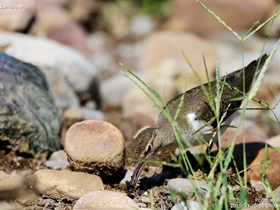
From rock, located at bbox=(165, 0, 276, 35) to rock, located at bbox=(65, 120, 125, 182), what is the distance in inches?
526

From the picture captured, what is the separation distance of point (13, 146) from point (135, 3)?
13922mm

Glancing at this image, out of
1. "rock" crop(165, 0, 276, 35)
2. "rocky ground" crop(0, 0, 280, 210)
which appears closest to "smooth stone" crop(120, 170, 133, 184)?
"rocky ground" crop(0, 0, 280, 210)

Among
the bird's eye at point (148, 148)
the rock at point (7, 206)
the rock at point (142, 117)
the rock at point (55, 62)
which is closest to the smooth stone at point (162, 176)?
the bird's eye at point (148, 148)

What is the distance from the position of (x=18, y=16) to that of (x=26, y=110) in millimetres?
5008

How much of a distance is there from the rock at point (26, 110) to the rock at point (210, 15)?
11.7 meters

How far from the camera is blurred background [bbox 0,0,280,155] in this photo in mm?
11000

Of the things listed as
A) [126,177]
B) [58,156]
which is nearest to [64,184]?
[126,177]

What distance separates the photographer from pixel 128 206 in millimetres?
5500

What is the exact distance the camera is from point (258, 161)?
735 centimetres

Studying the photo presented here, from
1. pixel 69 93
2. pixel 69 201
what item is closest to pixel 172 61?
pixel 69 93

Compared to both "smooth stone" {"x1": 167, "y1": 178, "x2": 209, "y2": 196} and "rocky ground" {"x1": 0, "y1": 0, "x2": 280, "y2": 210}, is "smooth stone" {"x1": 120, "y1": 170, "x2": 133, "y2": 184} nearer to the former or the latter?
"rocky ground" {"x1": 0, "y1": 0, "x2": 280, "y2": 210}

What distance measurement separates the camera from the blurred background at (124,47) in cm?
1100

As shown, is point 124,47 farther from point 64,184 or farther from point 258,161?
Result: point 64,184

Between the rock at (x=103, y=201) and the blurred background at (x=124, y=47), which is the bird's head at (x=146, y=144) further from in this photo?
the rock at (x=103, y=201)
